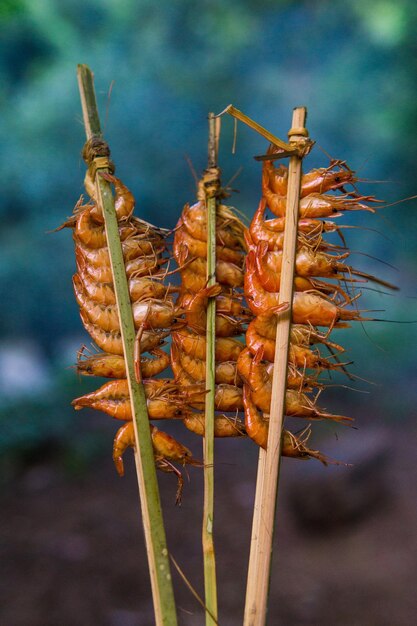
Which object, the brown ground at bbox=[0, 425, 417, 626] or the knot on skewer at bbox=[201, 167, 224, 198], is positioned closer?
the knot on skewer at bbox=[201, 167, 224, 198]

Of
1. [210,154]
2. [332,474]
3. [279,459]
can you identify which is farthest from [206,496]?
[332,474]

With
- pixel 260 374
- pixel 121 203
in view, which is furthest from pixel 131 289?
pixel 260 374

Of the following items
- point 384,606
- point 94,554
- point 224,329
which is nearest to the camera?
point 224,329

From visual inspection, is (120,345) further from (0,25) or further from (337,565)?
(0,25)

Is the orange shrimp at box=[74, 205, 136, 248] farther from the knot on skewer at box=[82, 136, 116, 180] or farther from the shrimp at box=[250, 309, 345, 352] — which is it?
the shrimp at box=[250, 309, 345, 352]

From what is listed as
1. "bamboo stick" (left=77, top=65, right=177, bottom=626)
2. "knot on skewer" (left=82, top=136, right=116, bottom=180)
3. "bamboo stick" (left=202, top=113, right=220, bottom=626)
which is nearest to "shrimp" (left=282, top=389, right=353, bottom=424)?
"bamboo stick" (left=202, top=113, right=220, bottom=626)

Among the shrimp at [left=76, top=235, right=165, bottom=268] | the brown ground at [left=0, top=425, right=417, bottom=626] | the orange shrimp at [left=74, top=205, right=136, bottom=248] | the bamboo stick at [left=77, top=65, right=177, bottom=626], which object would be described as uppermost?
the orange shrimp at [left=74, top=205, right=136, bottom=248]

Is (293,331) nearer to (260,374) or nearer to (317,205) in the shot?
(260,374)
